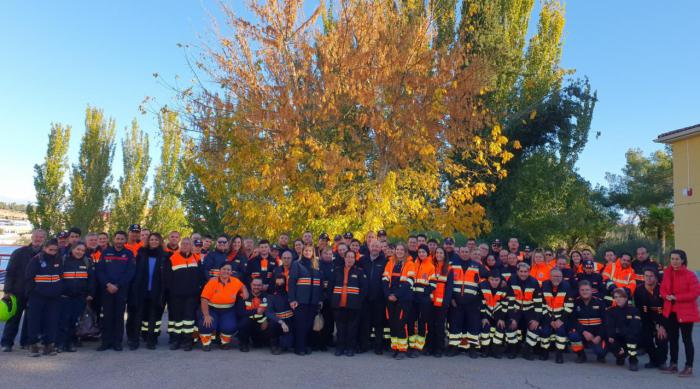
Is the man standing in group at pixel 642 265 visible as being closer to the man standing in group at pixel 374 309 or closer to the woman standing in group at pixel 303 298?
the man standing in group at pixel 374 309

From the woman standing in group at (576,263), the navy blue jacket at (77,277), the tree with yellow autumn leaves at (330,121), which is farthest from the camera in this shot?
the tree with yellow autumn leaves at (330,121)

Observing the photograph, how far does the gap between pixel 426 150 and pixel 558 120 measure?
13940 millimetres

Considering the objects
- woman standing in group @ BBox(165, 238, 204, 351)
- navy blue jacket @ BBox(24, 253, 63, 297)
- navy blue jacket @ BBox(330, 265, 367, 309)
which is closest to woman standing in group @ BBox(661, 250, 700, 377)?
navy blue jacket @ BBox(330, 265, 367, 309)

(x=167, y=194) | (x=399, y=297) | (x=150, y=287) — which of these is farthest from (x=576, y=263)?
(x=167, y=194)

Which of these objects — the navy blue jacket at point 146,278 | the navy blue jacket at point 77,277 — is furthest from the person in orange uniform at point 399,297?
the navy blue jacket at point 77,277

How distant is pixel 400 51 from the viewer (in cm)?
1215

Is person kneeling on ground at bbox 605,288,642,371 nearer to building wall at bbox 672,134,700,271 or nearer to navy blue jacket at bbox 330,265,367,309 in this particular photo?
navy blue jacket at bbox 330,265,367,309

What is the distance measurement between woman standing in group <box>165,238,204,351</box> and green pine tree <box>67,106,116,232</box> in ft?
85.9

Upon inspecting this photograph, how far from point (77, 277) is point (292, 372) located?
3.60m

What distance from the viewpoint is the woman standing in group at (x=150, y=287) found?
8.51 m

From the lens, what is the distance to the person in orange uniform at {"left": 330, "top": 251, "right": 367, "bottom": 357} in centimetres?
834

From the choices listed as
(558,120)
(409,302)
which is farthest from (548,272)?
(558,120)

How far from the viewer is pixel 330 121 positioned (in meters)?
12.8

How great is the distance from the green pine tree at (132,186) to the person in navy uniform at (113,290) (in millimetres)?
27291
